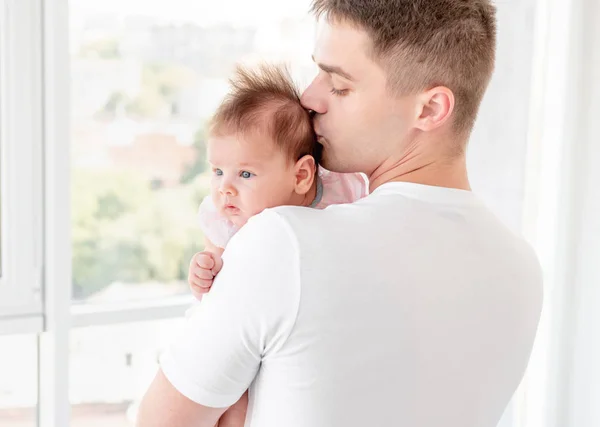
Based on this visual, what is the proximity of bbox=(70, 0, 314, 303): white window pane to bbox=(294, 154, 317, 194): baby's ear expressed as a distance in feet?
3.29

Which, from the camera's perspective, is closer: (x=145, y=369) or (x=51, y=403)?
(x=51, y=403)

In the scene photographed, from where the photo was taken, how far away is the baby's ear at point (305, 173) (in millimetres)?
1339

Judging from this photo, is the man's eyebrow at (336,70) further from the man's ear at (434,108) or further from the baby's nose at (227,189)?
the baby's nose at (227,189)

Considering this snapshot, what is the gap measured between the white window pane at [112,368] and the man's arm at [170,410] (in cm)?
129

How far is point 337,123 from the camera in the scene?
46.6 inches

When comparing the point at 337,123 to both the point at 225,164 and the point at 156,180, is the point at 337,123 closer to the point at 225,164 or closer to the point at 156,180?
the point at 225,164

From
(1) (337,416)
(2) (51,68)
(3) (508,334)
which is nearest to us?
(1) (337,416)

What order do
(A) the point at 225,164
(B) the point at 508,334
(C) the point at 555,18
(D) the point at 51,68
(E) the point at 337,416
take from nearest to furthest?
(E) the point at 337,416
(B) the point at 508,334
(A) the point at 225,164
(D) the point at 51,68
(C) the point at 555,18

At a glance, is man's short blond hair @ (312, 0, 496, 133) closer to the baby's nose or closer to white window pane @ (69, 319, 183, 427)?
the baby's nose

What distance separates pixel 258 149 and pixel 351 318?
451mm

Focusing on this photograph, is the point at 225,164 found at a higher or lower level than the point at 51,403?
higher

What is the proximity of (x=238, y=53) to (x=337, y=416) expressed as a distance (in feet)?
5.50

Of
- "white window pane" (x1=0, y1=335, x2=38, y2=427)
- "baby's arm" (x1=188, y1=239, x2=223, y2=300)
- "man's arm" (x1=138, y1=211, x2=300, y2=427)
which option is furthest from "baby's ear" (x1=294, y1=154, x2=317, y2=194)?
"white window pane" (x1=0, y1=335, x2=38, y2=427)

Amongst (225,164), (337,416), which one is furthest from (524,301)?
(225,164)
